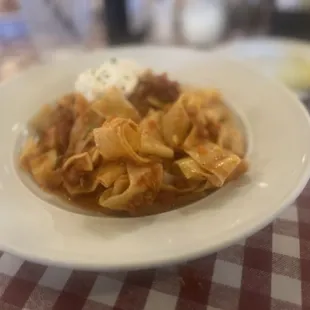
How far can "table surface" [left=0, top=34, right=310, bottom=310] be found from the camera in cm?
82

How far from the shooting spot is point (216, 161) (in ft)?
3.03

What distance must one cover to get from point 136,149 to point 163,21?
1.56m

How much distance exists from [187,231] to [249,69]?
2.47ft

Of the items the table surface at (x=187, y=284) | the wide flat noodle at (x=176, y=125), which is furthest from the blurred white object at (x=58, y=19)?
the table surface at (x=187, y=284)

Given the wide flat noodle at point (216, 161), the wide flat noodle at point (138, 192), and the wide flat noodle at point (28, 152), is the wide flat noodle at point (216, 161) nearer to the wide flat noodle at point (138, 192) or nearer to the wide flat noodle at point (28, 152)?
the wide flat noodle at point (138, 192)

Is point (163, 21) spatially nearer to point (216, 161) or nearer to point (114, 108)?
point (114, 108)

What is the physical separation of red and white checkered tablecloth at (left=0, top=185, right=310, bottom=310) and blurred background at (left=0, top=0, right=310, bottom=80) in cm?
115

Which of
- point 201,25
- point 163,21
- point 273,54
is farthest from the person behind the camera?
point 163,21

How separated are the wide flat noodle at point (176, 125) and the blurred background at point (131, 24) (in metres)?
0.93

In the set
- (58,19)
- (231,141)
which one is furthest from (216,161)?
(58,19)

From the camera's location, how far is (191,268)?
0.89 meters

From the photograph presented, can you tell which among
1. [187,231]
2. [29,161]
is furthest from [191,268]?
[29,161]

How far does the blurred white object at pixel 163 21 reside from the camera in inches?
88.1

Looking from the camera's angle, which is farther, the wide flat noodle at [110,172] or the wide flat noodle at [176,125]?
the wide flat noodle at [176,125]
